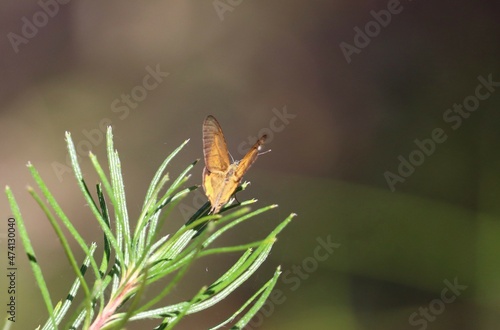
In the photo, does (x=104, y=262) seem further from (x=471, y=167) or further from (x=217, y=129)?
(x=471, y=167)

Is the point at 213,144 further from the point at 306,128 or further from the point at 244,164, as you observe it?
the point at 306,128

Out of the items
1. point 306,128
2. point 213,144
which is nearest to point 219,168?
point 213,144

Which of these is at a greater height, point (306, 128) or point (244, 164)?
point (244, 164)

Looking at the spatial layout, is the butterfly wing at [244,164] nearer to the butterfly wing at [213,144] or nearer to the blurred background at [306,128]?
the butterfly wing at [213,144]

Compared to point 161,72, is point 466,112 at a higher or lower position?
lower

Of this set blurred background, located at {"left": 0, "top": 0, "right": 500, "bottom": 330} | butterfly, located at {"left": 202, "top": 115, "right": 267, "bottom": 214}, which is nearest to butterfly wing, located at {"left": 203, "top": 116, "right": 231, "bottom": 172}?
butterfly, located at {"left": 202, "top": 115, "right": 267, "bottom": 214}

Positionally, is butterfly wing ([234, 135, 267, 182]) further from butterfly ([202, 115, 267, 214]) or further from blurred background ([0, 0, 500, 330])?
blurred background ([0, 0, 500, 330])

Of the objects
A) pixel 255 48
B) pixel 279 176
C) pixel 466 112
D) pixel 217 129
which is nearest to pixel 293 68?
pixel 255 48
